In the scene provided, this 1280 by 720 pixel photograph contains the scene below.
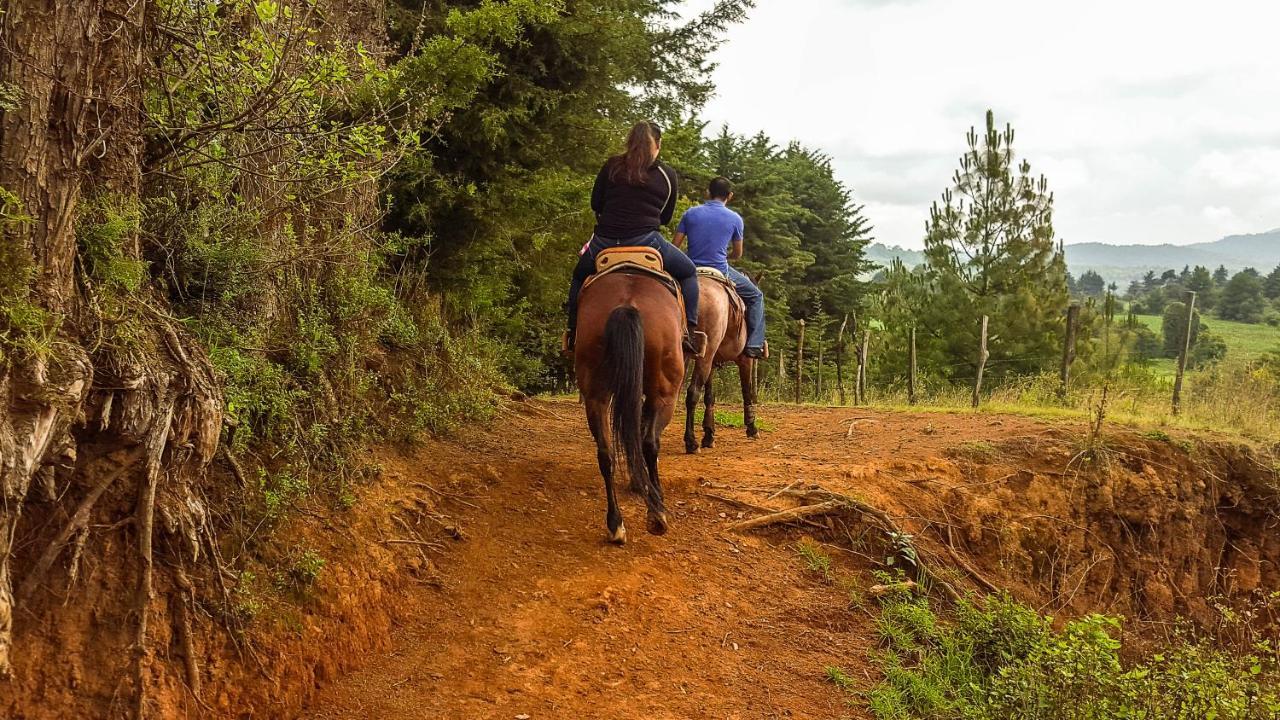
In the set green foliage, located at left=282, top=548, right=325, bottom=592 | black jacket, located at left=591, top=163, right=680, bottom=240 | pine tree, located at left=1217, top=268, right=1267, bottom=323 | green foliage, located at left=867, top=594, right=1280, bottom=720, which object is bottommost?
green foliage, located at left=867, top=594, right=1280, bottom=720

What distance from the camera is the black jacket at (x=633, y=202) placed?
5.59 meters

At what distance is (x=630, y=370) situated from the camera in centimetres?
488

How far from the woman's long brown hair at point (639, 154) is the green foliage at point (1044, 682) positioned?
142 inches

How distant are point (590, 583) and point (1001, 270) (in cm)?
1726

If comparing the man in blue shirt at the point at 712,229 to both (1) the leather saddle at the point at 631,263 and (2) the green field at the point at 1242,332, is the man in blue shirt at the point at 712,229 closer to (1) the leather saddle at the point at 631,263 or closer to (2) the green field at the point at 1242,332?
(1) the leather saddle at the point at 631,263

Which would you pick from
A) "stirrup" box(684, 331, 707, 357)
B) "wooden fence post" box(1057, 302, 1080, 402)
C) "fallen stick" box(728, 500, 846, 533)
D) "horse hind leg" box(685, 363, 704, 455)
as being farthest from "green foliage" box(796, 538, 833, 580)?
"wooden fence post" box(1057, 302, 1080, 402)

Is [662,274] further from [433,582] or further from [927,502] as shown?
[927,502]

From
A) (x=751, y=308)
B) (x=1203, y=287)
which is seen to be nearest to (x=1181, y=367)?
(x=751, y=308)

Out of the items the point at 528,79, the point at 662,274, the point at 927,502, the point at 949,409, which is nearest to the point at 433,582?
the point at 662,274

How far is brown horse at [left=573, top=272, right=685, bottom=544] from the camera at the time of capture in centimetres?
490

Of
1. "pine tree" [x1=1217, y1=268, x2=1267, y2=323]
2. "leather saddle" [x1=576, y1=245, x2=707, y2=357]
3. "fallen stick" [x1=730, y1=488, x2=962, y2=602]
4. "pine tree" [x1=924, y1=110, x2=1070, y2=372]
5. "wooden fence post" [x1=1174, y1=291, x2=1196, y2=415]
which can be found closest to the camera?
"leather saddle" [x1=576, y1=245, x2=707, y2=357]

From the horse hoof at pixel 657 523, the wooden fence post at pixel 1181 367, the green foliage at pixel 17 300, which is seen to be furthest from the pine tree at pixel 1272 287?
the green foliage at pixel 17 300

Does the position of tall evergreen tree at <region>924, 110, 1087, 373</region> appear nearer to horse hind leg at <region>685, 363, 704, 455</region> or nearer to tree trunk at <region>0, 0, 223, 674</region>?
horse hind leg at <region>685, 363, 704, 455</region>

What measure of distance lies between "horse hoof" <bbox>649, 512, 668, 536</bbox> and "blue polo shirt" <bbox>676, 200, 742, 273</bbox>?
3.36m
